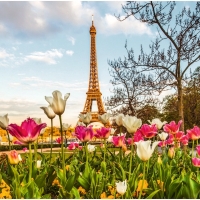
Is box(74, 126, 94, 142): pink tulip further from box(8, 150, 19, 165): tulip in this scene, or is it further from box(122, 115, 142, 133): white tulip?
box(8, 150, 19, 165): tulip

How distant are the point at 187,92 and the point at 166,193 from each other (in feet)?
78.1

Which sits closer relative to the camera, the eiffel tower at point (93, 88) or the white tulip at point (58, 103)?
the white tulip at point (58, 103)

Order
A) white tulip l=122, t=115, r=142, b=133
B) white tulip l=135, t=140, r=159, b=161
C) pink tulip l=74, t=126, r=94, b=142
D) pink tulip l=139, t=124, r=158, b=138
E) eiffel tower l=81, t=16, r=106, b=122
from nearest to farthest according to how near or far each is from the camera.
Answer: white tulip l=135, t=140, r=159, b=161, white tulip l=122, t=115, r=142, b=133, pink tulip l=74, t=126, r=94, b=142, pink tulip l=139, t=124, r=158, b=138, eiffel tower l=81, t=16, r=106, b=122

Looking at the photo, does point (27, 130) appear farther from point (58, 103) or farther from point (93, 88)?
point (93, 88)

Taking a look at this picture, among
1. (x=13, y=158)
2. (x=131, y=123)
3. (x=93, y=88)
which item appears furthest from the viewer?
(x=93, y=88)

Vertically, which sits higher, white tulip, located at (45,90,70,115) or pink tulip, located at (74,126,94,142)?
white tulip, located at (45,90,70,115)

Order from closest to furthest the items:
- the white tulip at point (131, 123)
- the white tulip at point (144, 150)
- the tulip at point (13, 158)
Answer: the white tulip at point (144, 150) < the tulip at point (13, 158) < the white tulip at point (131, 123)

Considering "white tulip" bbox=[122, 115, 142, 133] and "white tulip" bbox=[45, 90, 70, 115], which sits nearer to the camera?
"white tulip" bbox=[45, 90, 70, 115]

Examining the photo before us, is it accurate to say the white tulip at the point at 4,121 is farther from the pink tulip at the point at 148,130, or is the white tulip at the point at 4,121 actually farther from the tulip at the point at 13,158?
the pink tulip at the point at 148,130

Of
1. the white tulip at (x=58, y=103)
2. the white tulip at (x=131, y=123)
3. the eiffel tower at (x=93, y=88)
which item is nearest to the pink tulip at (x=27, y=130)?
the white tulip at (x=58, y=103)

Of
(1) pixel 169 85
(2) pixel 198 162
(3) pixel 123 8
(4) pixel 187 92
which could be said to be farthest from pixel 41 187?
(4) pixel 187 92

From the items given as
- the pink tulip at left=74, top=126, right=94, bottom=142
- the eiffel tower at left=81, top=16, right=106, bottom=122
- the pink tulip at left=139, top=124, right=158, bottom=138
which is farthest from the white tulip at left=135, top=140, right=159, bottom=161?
the eiffel tower at left=81, top=16, right=106, bottom=122

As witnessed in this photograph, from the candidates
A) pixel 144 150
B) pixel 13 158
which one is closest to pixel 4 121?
pixel 13 158

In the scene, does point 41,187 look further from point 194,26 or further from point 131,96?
point 131,96
